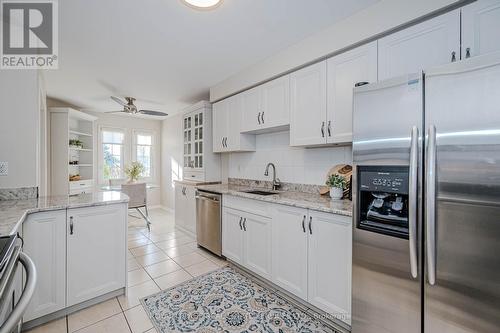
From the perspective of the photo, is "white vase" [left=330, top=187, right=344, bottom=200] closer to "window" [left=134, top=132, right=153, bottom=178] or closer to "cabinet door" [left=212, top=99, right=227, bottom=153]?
"cabinet door" [left=212, top=99, right=227, bottom=153]

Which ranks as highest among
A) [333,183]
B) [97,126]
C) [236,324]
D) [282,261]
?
[97,126]

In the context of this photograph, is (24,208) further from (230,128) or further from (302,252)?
(230,128)

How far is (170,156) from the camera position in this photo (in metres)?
5.91

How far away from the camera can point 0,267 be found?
80 centimetres

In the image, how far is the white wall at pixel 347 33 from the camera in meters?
1.58

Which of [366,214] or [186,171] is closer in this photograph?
[366,214]

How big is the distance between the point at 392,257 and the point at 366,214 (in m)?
0.28

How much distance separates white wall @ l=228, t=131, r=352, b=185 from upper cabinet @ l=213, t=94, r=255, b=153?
0.24 metres

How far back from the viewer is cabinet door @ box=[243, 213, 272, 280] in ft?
7.48

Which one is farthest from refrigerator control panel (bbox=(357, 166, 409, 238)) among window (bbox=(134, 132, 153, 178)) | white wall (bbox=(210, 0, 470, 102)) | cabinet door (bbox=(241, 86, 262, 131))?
window (bbox=(134, 132, 153, 178))

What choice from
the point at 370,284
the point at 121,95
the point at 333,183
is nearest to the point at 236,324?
the point at 370,284

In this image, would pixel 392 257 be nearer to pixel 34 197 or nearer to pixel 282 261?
pixel 282 261

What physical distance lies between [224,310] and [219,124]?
2.56 meters

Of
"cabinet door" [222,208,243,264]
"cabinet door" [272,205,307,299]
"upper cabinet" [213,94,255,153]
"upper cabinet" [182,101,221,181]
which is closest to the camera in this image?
"cabinet door" [272,205,307,299]
